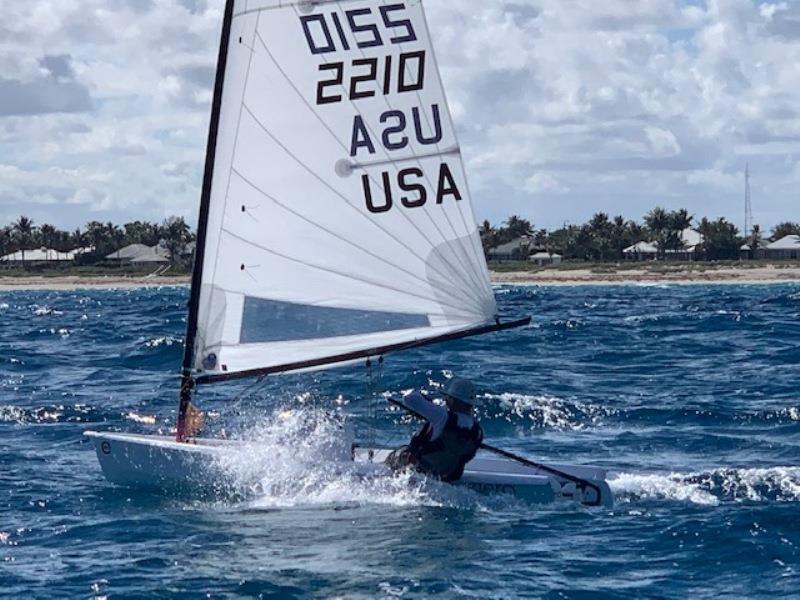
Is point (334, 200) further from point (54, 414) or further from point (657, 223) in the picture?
point (657, 223)

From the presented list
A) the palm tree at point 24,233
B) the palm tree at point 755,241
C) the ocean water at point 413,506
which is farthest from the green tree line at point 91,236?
the ocean water at point 413,506

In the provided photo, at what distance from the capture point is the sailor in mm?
14492

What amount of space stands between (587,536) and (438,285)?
3.67m

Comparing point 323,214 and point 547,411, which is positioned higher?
point 323,214

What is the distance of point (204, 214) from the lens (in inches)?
603

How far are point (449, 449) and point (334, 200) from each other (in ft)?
10.7

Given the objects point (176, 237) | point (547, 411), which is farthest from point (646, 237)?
point (547, 411)

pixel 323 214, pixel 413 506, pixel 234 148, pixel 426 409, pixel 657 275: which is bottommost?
pixel 413 506

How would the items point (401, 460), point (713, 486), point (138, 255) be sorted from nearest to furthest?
point (401, 460)
point (713, 486)
point (138, 255)

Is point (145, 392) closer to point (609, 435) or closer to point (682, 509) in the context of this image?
point (609, 435)

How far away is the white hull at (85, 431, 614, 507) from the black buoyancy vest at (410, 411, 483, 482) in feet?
0.88

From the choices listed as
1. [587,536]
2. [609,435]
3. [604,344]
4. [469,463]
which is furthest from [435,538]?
[604,344]

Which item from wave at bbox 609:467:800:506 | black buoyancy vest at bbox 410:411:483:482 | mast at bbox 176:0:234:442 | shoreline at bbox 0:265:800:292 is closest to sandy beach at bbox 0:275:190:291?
shoreline at bbox 0:265:800:292

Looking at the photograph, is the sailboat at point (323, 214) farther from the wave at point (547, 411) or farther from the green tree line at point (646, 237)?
the green tree line at point (646, 237)
